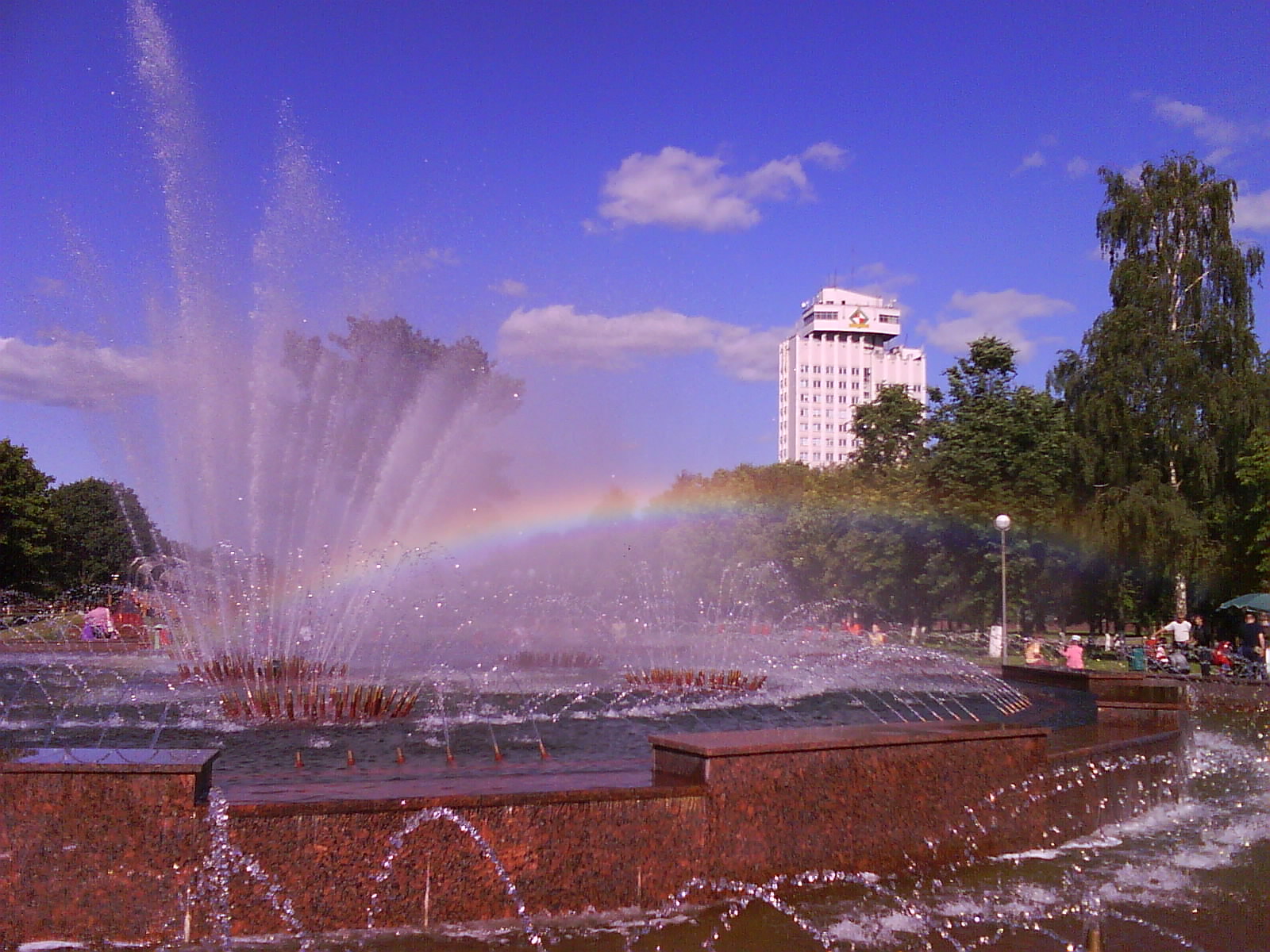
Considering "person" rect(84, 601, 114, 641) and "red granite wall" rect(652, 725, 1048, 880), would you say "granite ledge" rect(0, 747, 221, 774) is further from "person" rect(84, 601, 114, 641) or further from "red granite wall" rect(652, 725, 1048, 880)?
"person" rect(84, 601, 114, 641)

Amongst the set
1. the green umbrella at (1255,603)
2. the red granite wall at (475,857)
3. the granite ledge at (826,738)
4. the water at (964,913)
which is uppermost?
the green umbrella at (1255,603)

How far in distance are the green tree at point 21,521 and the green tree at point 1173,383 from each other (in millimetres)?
42417

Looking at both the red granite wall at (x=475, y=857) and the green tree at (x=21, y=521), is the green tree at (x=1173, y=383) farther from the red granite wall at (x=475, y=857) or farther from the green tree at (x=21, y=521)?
the green tree at (x=21, y=521)

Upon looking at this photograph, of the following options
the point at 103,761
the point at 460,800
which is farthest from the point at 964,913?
the point at 103,761

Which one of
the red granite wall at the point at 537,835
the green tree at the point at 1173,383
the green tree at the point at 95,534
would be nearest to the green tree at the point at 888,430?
the green tree at the point at 1173,383

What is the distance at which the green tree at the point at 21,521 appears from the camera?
49469mm

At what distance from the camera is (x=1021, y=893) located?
20.8 ft

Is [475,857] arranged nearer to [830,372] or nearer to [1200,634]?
[1200,634]

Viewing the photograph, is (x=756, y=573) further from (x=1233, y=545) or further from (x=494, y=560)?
(x=1233, y=545)

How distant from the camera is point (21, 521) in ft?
162

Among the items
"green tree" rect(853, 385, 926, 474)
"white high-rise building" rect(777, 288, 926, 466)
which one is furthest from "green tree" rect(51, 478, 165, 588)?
"white high-rise building" rect(777, 288, 926, 466)

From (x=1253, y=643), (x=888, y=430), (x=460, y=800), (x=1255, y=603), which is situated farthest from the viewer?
(x=888, y=430)

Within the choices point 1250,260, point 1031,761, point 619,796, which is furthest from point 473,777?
point 1250,260

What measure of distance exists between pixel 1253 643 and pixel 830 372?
121690 millimetres
